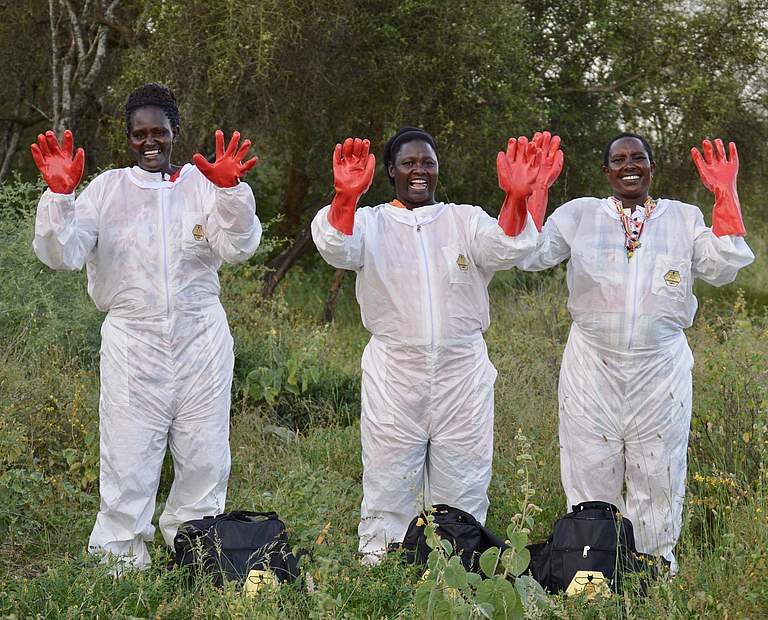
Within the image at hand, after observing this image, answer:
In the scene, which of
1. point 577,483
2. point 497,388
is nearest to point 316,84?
point 497,388

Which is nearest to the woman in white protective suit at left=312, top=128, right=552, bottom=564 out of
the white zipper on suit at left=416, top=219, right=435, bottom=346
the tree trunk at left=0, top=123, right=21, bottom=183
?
the white zipper on suit at left=416, top=219, right=435, bottom=346

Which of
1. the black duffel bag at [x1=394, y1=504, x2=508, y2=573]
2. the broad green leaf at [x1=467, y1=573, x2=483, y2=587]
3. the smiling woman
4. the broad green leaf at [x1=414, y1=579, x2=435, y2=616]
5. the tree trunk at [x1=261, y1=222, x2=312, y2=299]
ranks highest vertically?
the smiling woman

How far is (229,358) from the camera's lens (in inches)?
164

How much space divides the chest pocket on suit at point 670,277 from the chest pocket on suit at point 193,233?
1826 mm

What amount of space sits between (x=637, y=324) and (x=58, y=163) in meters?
2.36

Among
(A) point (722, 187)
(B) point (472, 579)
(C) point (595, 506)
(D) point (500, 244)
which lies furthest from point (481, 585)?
(A) point (722, 187)

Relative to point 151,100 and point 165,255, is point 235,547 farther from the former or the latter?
point 151,100

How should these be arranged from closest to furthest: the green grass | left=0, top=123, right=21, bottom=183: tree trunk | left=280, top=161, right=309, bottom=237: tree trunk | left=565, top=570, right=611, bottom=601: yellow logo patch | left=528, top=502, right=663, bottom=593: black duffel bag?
the green grass < left=565, top=570, right=611, bottom=601: yellow logo patch < left=528, top=502, right=663, bottom=593: black duffel bag < left=280, top=161, right=309, bottom=237: tree trunk < left=0, top=123, right=21, bottom=183: tree trunk

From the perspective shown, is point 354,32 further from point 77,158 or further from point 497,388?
point 77,158

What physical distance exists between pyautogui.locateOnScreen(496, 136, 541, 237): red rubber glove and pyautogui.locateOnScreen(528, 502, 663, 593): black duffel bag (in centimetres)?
113

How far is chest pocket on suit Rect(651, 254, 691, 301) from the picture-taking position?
13.2 ft

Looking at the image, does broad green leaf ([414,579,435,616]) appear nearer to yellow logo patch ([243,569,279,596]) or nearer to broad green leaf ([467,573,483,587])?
broad green leaf ([467,573,483,587])

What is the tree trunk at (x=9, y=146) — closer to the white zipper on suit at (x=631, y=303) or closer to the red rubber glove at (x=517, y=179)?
the red rubber glove at (x=517, y=179)

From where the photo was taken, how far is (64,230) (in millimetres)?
3771
